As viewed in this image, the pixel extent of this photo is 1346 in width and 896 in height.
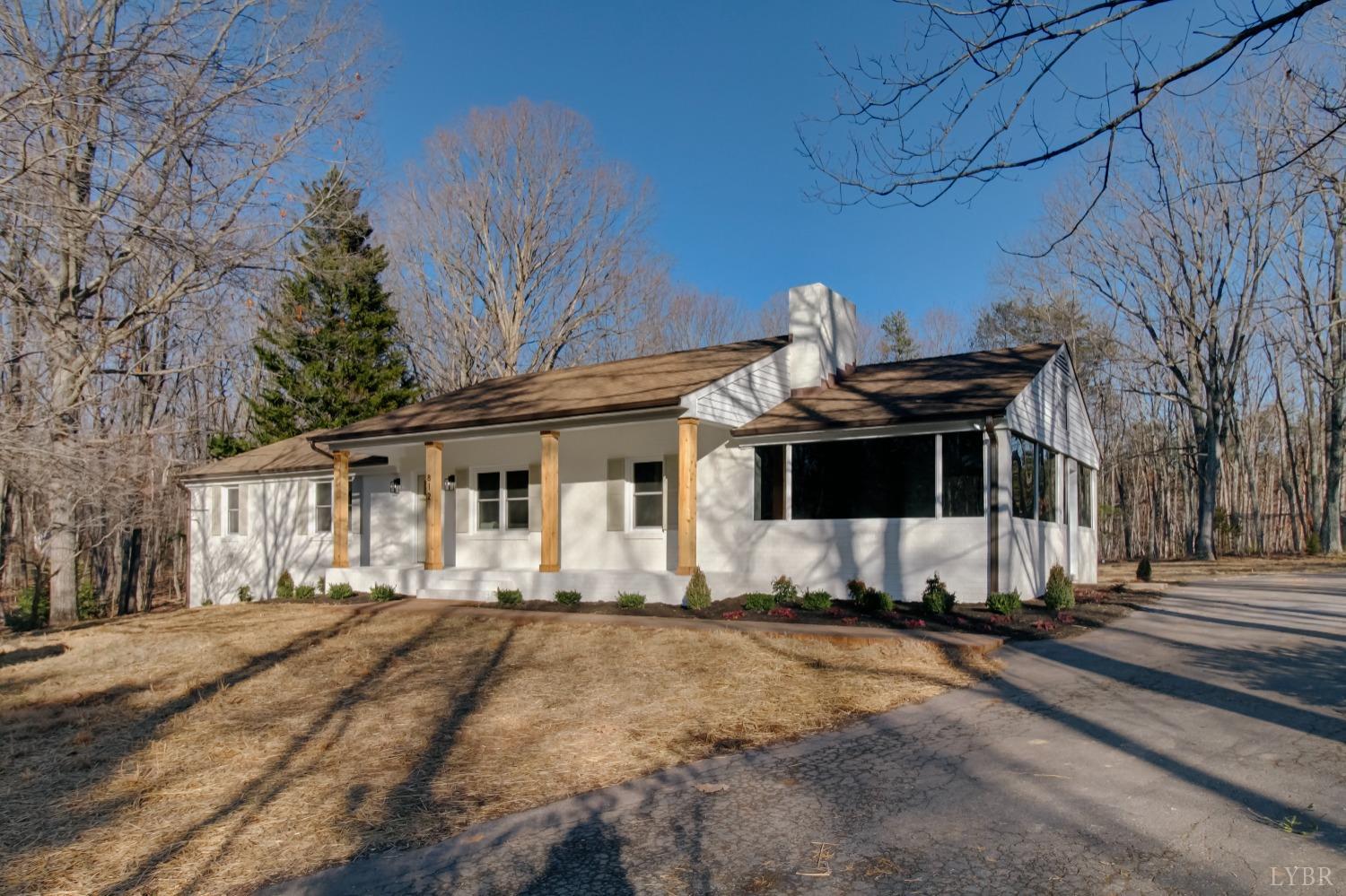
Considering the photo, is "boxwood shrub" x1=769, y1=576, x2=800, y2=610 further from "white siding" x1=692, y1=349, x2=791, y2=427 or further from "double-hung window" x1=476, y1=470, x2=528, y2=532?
"double-hung window" x1=476, y1=470, x2=528, y2=532

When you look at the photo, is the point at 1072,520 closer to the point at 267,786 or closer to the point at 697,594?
the point at 697,594

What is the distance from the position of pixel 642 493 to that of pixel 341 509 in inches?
245

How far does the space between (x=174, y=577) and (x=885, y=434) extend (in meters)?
28.4

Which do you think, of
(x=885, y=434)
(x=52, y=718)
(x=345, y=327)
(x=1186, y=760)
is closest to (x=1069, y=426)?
(x=885, y=434)

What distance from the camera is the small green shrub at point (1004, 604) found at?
11.3m

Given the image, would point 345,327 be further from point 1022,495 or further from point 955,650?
point 955,650

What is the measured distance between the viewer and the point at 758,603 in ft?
40.3

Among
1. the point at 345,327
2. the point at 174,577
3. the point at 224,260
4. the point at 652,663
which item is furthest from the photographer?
the point at 174,577

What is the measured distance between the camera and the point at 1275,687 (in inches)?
301

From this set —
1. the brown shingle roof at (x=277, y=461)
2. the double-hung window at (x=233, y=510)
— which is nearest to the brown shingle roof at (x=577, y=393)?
the brown shingle roof at (x=277, y=461)

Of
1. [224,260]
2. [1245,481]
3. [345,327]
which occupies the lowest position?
[1245,481]

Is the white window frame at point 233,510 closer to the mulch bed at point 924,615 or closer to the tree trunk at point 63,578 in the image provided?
the tree trunk at point 63,578

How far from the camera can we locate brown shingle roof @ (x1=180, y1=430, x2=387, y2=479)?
20188 millimetres

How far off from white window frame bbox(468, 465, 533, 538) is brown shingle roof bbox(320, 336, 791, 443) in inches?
56.7
